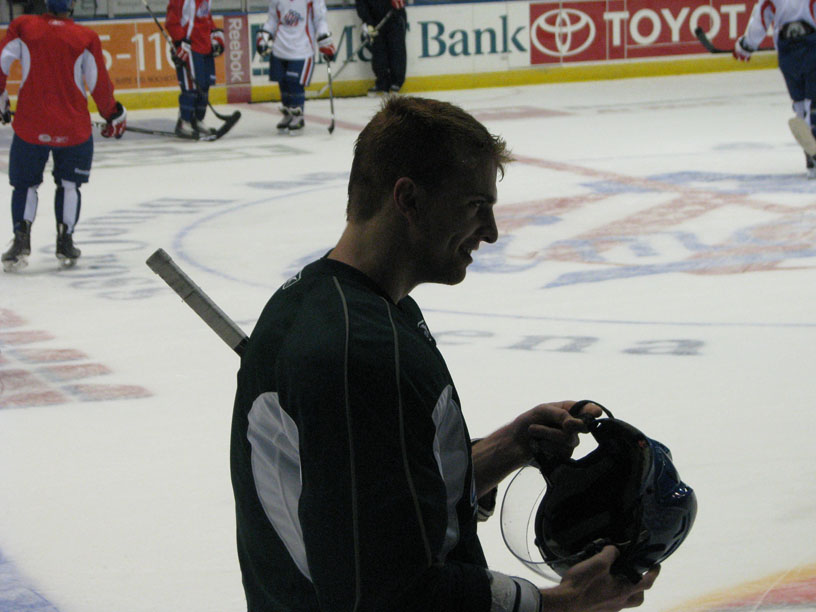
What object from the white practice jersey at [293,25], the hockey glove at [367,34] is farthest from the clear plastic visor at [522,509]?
the hockey glove at [367,34]

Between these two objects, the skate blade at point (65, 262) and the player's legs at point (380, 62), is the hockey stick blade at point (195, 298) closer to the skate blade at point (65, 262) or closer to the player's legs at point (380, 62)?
the skate blade at point (65, 262)

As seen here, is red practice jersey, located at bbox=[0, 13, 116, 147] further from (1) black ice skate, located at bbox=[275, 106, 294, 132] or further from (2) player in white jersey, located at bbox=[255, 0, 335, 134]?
(1) black ice skate, located at bbox=[275, 106, 294, 132]

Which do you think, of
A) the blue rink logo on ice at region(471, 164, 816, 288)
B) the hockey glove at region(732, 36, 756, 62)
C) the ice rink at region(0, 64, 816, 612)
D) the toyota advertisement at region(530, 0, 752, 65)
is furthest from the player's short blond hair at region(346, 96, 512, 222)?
the toyota advertisement at region(530, 0, 752, 65)

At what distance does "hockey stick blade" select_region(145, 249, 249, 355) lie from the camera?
1749 millimetres

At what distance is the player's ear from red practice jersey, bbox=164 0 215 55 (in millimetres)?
9554

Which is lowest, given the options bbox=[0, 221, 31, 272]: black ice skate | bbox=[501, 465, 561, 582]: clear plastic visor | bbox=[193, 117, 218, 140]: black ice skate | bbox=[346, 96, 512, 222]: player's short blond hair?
bbox=[0, 221, 31, 272]: black ice skate

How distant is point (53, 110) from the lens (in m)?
6.34

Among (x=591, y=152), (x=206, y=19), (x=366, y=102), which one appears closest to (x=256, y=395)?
(x=591, y=152)

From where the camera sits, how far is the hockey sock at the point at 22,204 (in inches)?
256

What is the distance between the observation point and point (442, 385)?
138cm

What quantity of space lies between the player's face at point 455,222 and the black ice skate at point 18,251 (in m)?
5.25

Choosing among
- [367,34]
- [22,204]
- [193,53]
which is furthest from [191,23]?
[22,204]

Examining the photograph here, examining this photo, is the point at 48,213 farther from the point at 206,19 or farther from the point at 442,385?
the point at 442,385

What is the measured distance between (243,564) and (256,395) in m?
0.25
